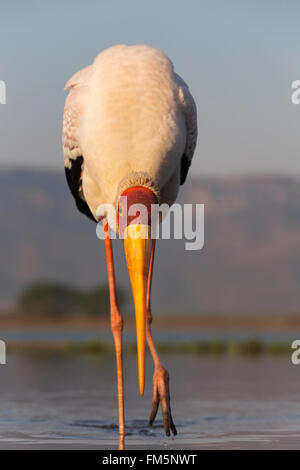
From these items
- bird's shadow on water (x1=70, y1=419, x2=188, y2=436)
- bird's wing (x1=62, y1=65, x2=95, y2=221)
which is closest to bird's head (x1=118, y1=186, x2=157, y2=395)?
bird's shadow on water (x1=70, y1=419, x2=188, y2=436)

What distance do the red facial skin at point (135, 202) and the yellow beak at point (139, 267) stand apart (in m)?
0.05

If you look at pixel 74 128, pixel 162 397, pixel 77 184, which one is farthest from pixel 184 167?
pixel 162 397

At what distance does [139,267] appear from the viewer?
6.88 metres

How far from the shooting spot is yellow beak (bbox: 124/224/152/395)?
6.82 metres

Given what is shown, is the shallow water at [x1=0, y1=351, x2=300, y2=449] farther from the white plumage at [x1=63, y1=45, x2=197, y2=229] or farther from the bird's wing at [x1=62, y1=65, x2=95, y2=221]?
the bird's wing at [x1=62, y1=65, x2=95, y2=221]

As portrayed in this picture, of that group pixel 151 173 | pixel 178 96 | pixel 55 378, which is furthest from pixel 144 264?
pixel 55 378

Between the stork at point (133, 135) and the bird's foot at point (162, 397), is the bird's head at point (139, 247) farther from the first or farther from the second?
the bird's foot at point (162, 397)

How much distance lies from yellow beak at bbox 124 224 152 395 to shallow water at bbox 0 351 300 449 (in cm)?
64

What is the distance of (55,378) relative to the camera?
12.1 metres

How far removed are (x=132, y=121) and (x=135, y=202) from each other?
96 cm

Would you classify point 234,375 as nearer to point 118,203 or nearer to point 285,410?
point 285,410

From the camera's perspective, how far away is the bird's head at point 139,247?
6832 millimetres

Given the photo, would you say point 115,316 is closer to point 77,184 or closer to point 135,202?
point 77,184
